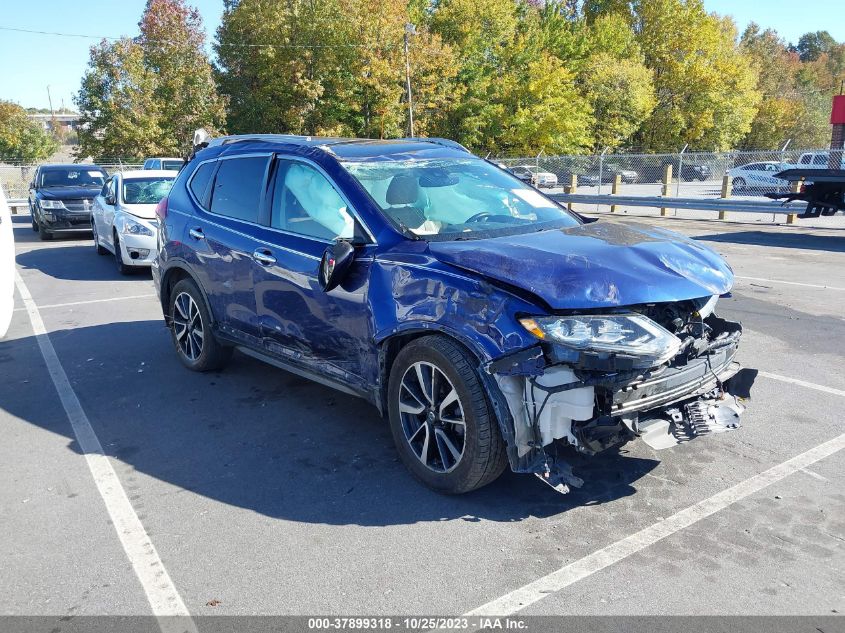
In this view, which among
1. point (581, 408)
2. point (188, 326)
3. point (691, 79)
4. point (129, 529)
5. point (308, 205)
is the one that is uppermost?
point (691, 79)

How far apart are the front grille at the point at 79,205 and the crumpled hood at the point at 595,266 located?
589 inches

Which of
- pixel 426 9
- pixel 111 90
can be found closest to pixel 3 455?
pixel 111 90

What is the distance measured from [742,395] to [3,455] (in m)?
4.51

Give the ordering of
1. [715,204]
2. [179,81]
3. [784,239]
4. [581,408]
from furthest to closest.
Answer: [179,81], [715,204], [784,239], [581,408]

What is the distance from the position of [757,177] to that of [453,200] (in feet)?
100

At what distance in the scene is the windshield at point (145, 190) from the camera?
1212 cm

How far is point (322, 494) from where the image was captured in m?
3.87

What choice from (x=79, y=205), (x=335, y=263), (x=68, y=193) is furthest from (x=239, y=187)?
(x=68, y=193)

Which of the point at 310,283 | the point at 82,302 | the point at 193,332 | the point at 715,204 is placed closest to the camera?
the point at 310,283

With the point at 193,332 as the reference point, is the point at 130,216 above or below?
above

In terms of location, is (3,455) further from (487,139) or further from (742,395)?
(487,139)

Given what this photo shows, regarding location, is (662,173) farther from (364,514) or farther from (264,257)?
(364,514)

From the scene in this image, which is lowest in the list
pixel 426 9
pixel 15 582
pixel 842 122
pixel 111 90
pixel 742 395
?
pixel 15 582

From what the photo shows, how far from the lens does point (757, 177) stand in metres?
30.9
